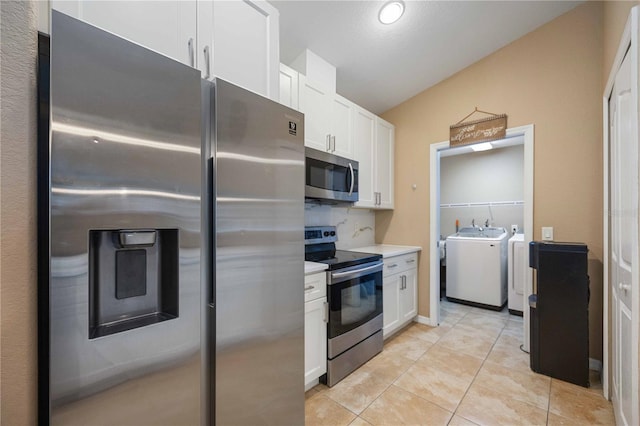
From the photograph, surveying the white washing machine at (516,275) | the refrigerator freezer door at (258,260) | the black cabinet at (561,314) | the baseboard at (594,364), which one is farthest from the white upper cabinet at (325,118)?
the baseboard at (594,364)

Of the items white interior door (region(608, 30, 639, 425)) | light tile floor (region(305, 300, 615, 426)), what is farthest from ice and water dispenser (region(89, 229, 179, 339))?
white interior door (region(608, 30, 639, 425))

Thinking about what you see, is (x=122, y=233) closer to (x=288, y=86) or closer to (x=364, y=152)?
(x=288, y=86)

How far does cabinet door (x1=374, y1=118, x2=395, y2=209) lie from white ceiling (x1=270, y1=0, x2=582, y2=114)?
482 mm

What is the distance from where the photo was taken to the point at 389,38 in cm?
233

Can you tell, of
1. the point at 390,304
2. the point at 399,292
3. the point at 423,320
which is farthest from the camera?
the point at 423,320

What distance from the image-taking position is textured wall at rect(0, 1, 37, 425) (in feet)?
1.87

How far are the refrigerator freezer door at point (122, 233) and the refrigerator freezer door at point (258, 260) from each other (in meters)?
0.11

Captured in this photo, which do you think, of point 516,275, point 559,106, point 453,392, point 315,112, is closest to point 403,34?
point 315,112

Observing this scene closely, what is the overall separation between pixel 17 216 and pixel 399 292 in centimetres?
282

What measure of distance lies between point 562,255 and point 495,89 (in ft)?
5.49

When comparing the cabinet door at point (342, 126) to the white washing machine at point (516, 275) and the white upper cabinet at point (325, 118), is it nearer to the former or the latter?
the white upper cabinet at point (325, 118)

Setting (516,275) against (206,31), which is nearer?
(206,31)

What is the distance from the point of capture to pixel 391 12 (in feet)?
6.93

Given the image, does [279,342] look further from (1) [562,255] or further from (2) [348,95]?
(2) [348,95]
